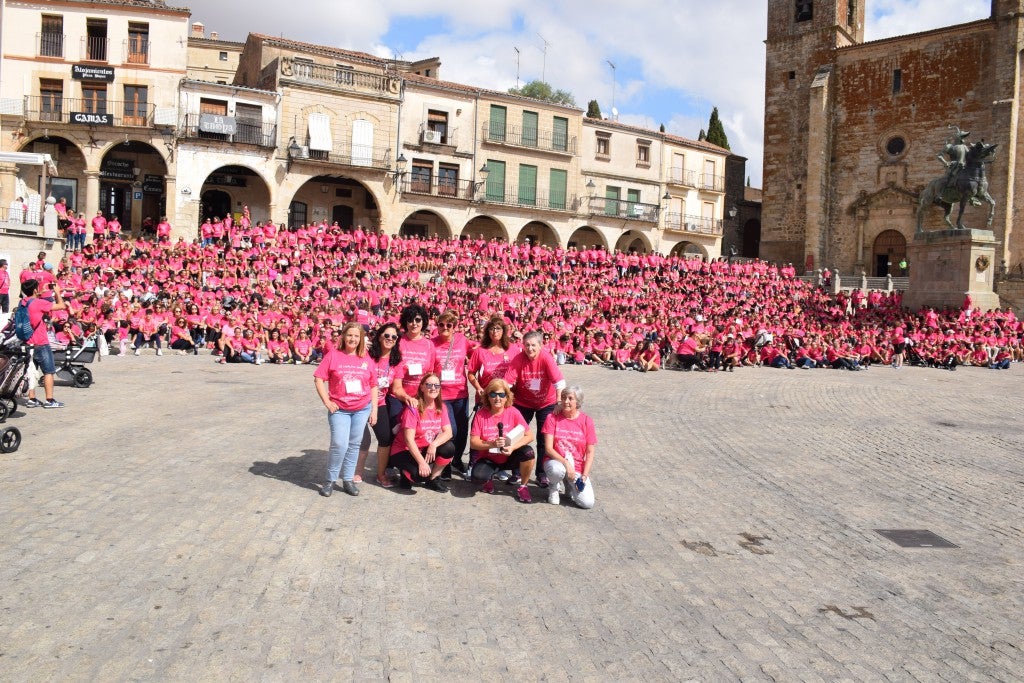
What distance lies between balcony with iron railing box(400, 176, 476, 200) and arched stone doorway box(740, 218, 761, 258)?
975 inches

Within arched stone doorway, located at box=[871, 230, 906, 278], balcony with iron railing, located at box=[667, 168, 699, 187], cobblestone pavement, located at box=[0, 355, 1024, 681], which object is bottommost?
cobblestone pavement, located at box=[0, 355, 1024, 681]

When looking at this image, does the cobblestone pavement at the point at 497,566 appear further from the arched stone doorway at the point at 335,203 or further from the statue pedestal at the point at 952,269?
the arched stone doorway at the point at 335,203

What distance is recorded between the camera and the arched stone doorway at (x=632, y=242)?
4900 centimetres

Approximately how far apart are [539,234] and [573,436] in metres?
39.5

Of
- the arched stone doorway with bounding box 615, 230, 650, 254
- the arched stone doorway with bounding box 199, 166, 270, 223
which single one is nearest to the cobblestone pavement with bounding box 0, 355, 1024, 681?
the arched stone doorway with bounding box 199, 166, 270, 223

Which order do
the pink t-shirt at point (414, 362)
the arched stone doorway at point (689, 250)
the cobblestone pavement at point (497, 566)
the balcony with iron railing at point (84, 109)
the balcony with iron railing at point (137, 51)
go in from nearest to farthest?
1. the cobblestone pavement at point (497, 566)
2. the pink t-shirt at point (414, 362)
3. the balcony with iron railing at point (84, 109)
4. the balcony with iron railing at point (137, 51)
5. the arched stone doorway at point (689, 250)

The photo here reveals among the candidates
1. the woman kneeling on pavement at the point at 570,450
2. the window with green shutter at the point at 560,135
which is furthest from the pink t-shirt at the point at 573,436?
the window with green shutter at the point at 560,135

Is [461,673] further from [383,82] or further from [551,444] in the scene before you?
[383,82]

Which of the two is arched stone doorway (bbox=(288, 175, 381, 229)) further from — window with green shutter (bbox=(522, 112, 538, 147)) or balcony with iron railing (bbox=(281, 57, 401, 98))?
window with green shutter (bbox=(522, 112, 538, 147))

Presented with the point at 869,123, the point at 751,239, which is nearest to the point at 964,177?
the point at 869,123

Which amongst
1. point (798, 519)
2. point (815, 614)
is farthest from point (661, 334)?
point (815, 614)

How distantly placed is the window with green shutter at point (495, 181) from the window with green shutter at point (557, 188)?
3.06m

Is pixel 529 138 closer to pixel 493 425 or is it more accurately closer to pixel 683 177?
pixel 683 177

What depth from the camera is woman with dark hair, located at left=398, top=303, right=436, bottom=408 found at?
7.77 m
